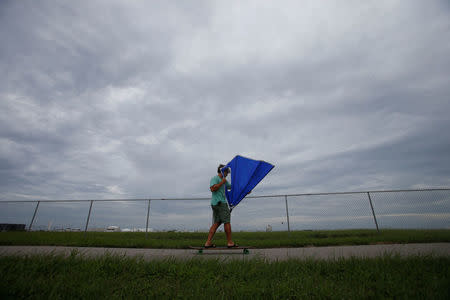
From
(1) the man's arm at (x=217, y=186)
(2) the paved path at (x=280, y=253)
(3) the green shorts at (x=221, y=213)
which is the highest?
(1) the man's arm at (x=217, y=186)

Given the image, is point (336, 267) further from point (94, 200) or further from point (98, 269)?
point (94, 200)

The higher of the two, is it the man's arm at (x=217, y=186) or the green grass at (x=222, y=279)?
the man's arm at (x=217, y=186)

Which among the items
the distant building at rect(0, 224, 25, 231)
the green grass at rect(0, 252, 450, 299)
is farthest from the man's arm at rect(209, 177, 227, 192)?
the distant building at rect(0, 224, 25, 231)

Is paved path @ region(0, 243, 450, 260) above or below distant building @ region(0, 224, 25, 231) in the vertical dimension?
below

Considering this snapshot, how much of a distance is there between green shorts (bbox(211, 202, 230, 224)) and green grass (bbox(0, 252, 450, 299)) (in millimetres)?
1912

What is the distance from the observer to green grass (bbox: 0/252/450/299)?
2.12 metres

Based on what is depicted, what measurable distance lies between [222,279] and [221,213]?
2657mm

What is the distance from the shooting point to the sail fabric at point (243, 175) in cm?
589

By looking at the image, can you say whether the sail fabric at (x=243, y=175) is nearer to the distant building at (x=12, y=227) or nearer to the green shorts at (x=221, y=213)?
the green shorts at (x=221, y=213)

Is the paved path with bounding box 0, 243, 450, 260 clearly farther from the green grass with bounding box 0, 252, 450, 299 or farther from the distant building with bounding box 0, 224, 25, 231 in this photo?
the distant building with bounding box 0, 224, 25, 231

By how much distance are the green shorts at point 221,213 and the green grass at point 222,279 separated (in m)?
1.91

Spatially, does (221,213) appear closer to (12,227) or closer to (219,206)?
(219,206)

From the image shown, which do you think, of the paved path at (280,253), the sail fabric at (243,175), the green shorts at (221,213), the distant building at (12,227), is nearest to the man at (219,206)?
the green shorts at (221,213)

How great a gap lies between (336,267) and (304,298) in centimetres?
132
